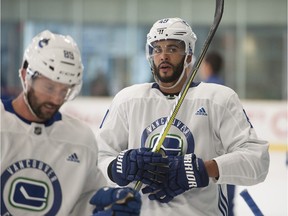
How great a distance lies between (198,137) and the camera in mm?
2285

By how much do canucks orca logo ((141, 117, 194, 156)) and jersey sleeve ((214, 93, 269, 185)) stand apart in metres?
0.11

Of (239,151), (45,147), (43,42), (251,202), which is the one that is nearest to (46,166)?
(45,147)

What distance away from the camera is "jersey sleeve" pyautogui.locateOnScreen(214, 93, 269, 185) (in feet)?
7.32

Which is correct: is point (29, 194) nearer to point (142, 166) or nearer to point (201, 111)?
point (142, 166)

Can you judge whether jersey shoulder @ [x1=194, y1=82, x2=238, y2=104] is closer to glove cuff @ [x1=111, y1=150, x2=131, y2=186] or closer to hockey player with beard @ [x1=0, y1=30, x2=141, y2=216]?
glove cuff @ [x1=111, y1=150, x2=131, y2=186]

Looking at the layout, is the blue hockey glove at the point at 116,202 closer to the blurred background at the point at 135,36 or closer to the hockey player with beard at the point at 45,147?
the hockey player with beard at the point at 45,147

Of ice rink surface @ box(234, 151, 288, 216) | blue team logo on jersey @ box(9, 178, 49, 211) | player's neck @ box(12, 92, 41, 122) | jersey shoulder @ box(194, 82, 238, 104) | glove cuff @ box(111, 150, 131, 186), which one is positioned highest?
player's neck @ box(12, 92, 41, 122)

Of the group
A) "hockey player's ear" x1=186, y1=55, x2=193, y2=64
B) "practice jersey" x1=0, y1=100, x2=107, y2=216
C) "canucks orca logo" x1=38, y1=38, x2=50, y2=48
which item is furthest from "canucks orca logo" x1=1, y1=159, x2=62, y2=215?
"hockey player's ear" x1=186, y1=55, x2=193, y2=64

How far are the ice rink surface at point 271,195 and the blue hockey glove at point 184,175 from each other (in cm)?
162

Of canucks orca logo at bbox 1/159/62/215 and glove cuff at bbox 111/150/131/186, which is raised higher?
canucks orca logo at bbox 1/159/62/215

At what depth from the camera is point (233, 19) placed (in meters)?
10.3

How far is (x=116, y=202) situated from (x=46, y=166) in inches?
7.7

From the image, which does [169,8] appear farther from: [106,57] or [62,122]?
[62,122]

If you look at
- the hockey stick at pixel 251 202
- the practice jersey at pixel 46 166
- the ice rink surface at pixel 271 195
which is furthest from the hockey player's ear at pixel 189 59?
the ice rink surface at pixel 271 195
